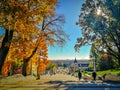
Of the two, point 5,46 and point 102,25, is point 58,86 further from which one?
point 102,25

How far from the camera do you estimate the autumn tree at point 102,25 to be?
132ft

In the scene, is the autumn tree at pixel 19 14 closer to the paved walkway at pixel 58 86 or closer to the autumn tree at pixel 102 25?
the paved walkway at pixel 58 86

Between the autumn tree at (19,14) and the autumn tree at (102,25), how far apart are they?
16765mm

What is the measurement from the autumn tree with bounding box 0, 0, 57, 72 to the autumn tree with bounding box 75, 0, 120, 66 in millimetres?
16765

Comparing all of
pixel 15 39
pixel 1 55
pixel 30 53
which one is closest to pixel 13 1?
pixel 1 55

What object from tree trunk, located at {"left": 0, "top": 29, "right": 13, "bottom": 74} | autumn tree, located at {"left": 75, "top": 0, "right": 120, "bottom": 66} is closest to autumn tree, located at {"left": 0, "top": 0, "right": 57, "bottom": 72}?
tree trunk, located at {"left": 0, "top": 29, "right": 13, "bottom": 74}

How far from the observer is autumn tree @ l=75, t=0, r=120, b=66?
4019 centimetres

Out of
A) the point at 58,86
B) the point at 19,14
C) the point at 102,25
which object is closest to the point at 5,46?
the point at 19,14

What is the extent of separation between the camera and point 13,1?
2169cm

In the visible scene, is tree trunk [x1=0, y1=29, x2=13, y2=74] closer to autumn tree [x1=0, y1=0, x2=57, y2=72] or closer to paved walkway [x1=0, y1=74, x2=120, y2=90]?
autumn tree [x1=0, y1=0, x2=57, y2=72]

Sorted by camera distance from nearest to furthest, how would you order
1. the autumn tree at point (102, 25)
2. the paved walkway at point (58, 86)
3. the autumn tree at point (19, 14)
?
the autumn tree at point (19, 14)
the paved walkway at point (58, 86)
the autumn tree at point (102, 25)

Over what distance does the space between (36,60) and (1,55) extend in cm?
3101

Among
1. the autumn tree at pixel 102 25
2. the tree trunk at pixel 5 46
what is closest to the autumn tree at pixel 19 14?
the tree trunk at pixel 5 46

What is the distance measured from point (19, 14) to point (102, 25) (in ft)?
72.2
